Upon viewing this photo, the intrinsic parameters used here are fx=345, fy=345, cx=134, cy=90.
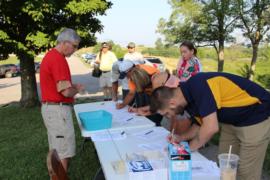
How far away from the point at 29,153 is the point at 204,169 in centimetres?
405

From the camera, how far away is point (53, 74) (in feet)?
11.1

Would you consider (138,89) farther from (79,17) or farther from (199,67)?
(79,17)

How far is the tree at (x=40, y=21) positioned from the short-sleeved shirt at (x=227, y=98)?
6.47 m

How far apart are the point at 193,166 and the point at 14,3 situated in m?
7.26

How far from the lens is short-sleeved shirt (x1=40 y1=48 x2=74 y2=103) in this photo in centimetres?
336

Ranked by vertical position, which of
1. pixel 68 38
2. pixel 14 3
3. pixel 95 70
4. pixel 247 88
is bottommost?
pixel 95 70

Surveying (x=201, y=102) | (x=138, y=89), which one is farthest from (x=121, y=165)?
(x=138, y=89)

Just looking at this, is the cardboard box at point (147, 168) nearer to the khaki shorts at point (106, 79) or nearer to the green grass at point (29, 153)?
the green grass at point (29, 153)

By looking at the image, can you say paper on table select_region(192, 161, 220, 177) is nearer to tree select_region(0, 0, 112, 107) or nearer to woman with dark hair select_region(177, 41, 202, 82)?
woman with dark hair select_region(177, 41, 202, 82)

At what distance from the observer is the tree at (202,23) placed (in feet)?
44.4

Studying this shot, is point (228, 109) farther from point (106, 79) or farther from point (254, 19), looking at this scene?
point (254, 19)

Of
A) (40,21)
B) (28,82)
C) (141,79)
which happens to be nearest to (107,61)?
(40,21)

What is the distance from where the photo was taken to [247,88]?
7.75 feet

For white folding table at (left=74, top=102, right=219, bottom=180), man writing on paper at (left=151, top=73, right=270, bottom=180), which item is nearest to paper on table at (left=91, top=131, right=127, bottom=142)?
white folding table at (left=74, top=102, right=219, bottom=180)
